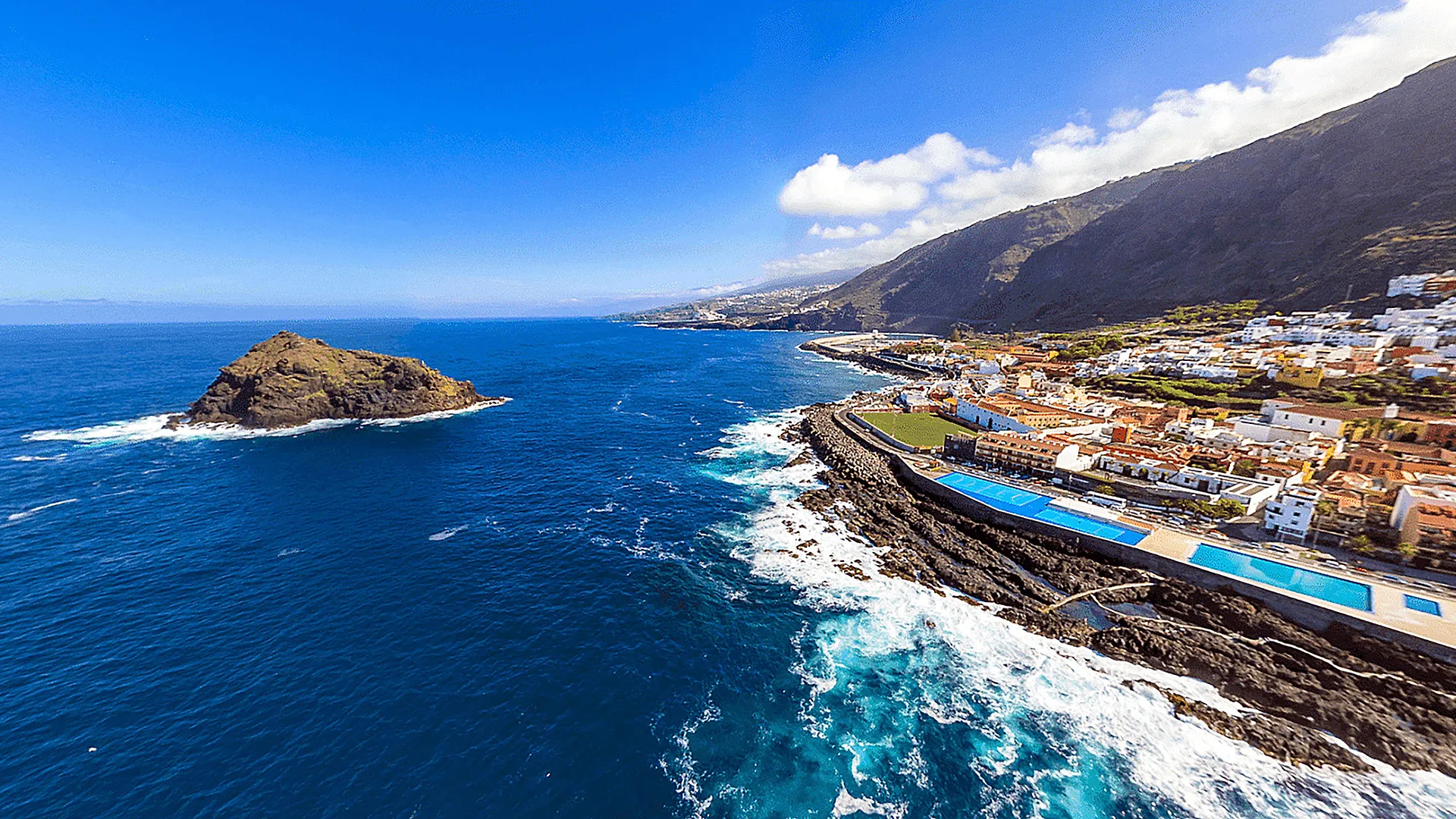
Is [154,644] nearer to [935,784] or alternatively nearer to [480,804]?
[480,804]

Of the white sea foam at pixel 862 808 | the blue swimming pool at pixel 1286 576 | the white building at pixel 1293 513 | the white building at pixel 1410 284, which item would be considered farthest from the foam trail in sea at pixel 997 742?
the white building at pixel 1410 284

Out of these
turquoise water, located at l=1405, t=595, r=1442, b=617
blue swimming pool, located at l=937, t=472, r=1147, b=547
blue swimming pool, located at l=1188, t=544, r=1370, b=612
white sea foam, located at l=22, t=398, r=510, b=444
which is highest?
white sea foam, located at l=22, t=398, r=510, b=444

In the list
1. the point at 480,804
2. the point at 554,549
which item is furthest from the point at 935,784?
the point at 554,549

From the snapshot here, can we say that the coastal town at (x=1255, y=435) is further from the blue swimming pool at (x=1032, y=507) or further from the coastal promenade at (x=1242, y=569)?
the blue swimming pool at (x=1032, y=507)

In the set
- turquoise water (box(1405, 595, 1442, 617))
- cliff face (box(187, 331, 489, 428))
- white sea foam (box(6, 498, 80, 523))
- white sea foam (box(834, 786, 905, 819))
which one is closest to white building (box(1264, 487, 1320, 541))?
turquoise water (box(1405, 595, 1442, 617))

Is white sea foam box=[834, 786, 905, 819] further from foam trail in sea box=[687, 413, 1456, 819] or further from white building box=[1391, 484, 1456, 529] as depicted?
white building box=[1391, 484, 1456, 529]

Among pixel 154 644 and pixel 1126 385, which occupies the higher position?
pixel 1126 385
